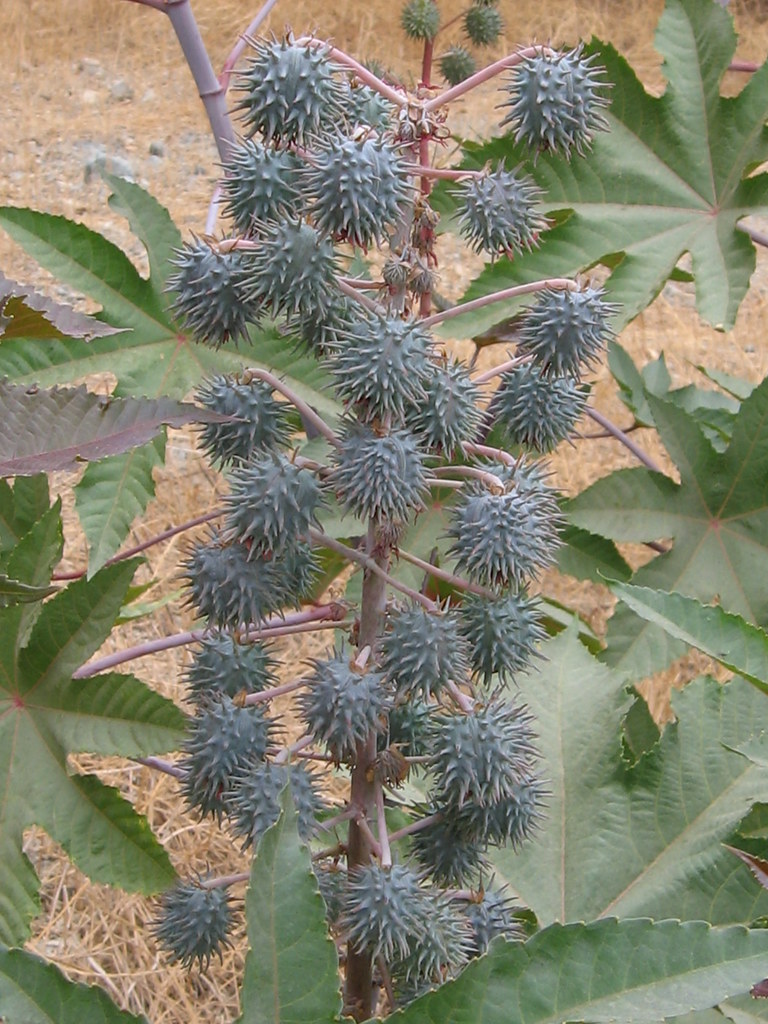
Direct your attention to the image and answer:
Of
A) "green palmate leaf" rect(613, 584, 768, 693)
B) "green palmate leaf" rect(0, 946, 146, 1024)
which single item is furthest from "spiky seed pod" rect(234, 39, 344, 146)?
"green palmate leaf" rect(0, 946, 146, 1024)

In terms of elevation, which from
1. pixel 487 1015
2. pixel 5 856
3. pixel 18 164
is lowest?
pixel 18 164

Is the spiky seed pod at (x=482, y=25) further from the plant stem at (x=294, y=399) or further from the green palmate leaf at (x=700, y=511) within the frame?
the plant stem at (x=294, y=399)

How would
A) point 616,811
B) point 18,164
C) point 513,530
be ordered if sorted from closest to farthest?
point 513,530 → point 616,811 → point 18,164

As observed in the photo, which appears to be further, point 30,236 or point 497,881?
point 30,236

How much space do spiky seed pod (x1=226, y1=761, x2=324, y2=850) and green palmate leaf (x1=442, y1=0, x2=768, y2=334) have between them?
942mm

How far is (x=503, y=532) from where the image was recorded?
0.97 metres

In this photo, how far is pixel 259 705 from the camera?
1050 millimetres

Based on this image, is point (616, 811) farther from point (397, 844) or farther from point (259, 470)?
point (259, 470)

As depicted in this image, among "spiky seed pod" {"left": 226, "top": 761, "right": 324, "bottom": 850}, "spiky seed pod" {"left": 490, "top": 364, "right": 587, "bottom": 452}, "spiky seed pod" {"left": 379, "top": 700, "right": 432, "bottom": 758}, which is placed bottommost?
"spiky seed pod" {"left": 226, "top": 761, "right": 324, "bottom": 850}

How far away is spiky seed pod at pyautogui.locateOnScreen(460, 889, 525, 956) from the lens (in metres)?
1.08

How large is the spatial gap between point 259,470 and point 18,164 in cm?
488

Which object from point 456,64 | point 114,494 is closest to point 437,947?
point 114,494

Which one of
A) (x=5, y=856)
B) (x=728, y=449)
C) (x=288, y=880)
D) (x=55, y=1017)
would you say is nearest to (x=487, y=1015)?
(x=288, y=880)

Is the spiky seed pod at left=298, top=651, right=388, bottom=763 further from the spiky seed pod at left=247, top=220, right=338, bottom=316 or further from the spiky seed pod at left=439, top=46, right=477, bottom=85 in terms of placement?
the spiky seed pod at left=439, top=46, right=477, bottom=85
